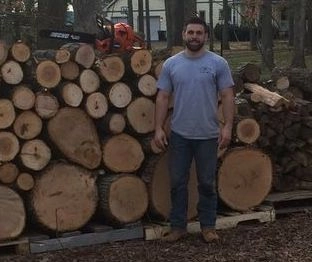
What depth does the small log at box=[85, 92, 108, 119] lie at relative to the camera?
6.05 meters

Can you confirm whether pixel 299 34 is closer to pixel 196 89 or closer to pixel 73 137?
pixel 196 89

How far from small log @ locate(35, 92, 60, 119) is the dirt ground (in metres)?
1.18

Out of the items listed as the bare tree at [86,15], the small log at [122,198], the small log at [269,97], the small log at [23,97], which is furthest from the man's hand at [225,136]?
the bare tree at [86,15]

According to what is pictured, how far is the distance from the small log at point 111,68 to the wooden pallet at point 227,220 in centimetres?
140

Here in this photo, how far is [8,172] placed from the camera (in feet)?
18.9

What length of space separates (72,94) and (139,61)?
2.38 ft

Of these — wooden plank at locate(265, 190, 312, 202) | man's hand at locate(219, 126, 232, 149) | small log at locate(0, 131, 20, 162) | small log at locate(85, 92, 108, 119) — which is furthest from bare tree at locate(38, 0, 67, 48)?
man's hand at locate(219, 126, 232, 149)

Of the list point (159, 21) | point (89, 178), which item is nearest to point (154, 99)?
point (89, 178)

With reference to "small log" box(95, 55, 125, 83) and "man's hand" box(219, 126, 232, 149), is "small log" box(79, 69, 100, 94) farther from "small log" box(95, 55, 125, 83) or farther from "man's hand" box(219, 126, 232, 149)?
"man's hand" box(219, 126, 232, 149)

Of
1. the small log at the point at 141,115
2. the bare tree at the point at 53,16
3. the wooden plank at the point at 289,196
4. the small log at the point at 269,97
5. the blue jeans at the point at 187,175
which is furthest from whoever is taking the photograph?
the bare tree at the point at 53,16

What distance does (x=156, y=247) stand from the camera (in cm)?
600

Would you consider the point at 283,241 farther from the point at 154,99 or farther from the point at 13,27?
the point at 13,27

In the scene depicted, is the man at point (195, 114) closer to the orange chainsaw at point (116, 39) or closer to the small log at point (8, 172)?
the small log at point (8, 172)

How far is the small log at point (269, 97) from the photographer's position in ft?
22.9
